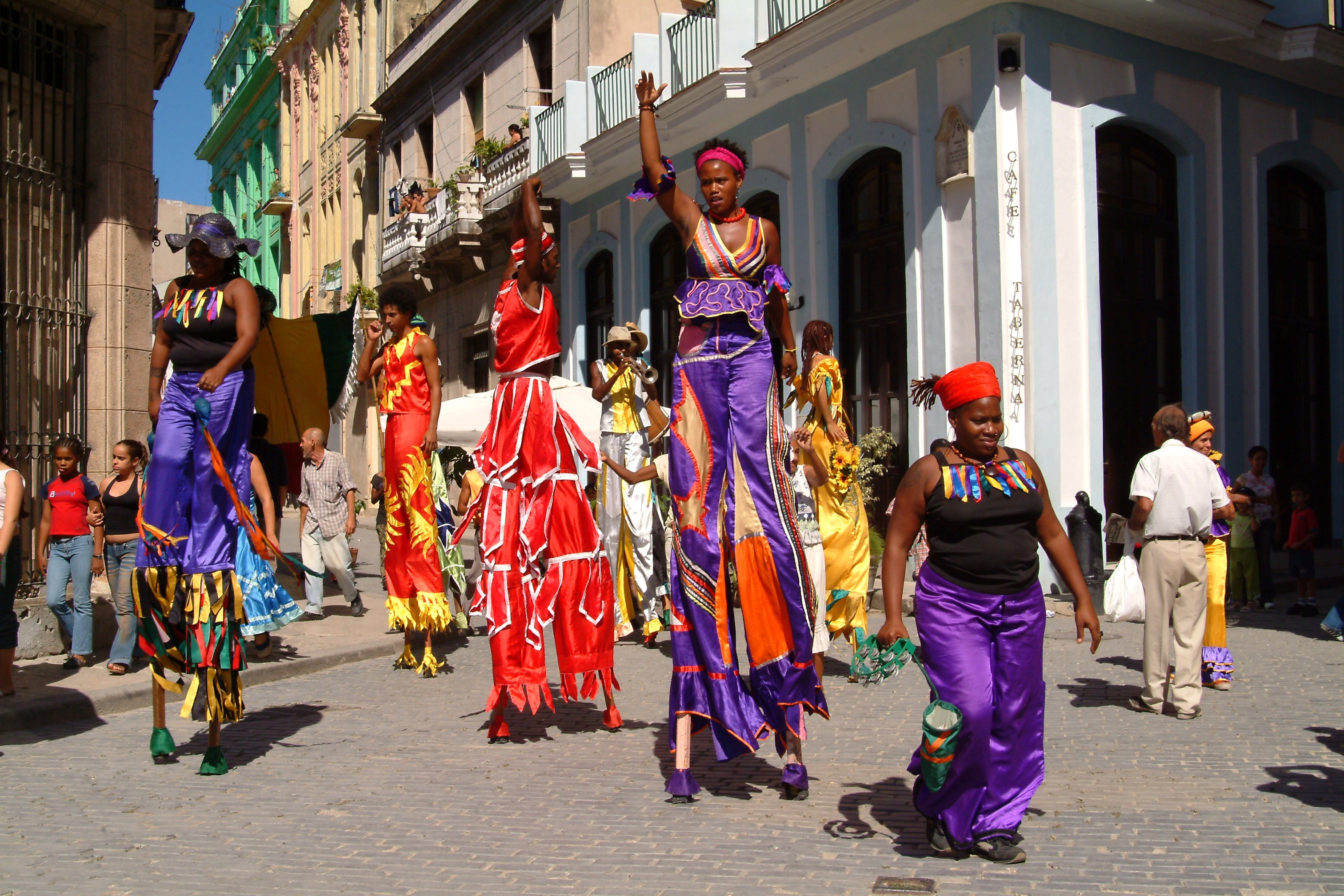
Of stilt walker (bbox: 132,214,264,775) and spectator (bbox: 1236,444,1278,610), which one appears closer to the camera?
stilt walker (bbox: 132,214,264,775)

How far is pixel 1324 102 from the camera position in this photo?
51.3 feet

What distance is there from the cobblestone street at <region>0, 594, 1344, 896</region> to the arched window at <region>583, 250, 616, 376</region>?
1439cm

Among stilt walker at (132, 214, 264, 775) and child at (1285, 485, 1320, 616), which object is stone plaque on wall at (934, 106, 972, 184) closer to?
child at (1285, 485, 1320, 616)

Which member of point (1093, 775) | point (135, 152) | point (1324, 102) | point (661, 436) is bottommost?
point (1093, 775)

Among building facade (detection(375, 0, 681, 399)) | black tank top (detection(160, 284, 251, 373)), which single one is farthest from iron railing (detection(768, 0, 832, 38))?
black tank top (detection(160, 284, 251, 373))

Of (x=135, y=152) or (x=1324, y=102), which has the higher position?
(x=1324, y=102)

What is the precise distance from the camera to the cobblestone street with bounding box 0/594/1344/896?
393cm

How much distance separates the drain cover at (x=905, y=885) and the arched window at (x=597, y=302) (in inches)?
685

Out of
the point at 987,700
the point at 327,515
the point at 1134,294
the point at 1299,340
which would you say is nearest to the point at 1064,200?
the point at 1134,294

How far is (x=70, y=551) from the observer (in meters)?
8.24

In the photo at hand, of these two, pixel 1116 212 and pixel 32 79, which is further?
pixel 1116 212

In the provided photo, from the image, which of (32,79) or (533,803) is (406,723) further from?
(32,79)

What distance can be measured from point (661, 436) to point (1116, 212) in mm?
7083

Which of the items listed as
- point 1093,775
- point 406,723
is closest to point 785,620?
point 1093,775
